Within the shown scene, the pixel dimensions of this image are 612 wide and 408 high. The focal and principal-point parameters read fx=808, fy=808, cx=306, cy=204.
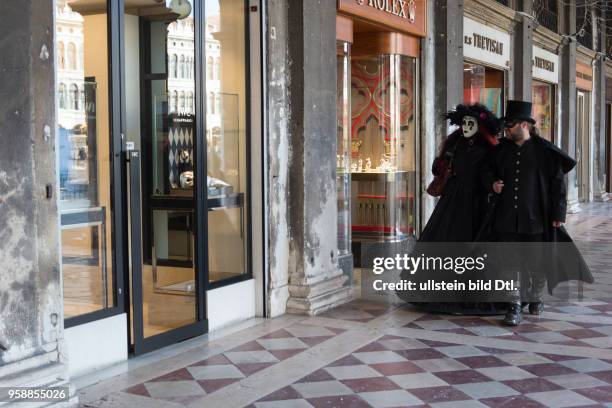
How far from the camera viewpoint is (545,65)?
14.4 metres

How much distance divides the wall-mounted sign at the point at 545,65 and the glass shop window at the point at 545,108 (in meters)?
0.19

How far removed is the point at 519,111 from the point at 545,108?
9.63 metres

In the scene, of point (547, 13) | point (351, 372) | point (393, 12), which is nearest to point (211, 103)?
point (351, 372)

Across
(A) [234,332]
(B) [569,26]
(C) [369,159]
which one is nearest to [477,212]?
(A) [234,332]

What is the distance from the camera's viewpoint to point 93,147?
4.76 m

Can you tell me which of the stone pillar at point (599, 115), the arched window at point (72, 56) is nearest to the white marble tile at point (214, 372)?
the arched window at point (72, 56)

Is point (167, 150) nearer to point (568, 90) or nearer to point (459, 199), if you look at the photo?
point (459, 199)

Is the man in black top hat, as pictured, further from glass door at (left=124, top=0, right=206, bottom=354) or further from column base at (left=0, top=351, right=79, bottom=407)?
column base at (left=0, top=351, right=79, bottom=407)

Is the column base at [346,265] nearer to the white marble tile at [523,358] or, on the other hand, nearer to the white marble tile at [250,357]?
the white marble tile at [250,357]

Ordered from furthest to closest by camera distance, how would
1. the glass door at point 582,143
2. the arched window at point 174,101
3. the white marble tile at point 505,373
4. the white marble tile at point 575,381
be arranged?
the glass door at point 582,143, the arched window at point 174,101, the white marble tile at point 505,373, the white marble tile at point 575,381

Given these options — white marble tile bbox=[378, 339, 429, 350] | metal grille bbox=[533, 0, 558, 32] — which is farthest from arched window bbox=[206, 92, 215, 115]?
metal grille bbox=[533, 0, 558, 32]

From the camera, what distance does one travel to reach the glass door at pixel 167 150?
222 inches

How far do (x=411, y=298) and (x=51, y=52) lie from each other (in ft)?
12.0

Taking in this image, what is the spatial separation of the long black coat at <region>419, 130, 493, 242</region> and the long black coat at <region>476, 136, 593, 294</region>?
11 cm
